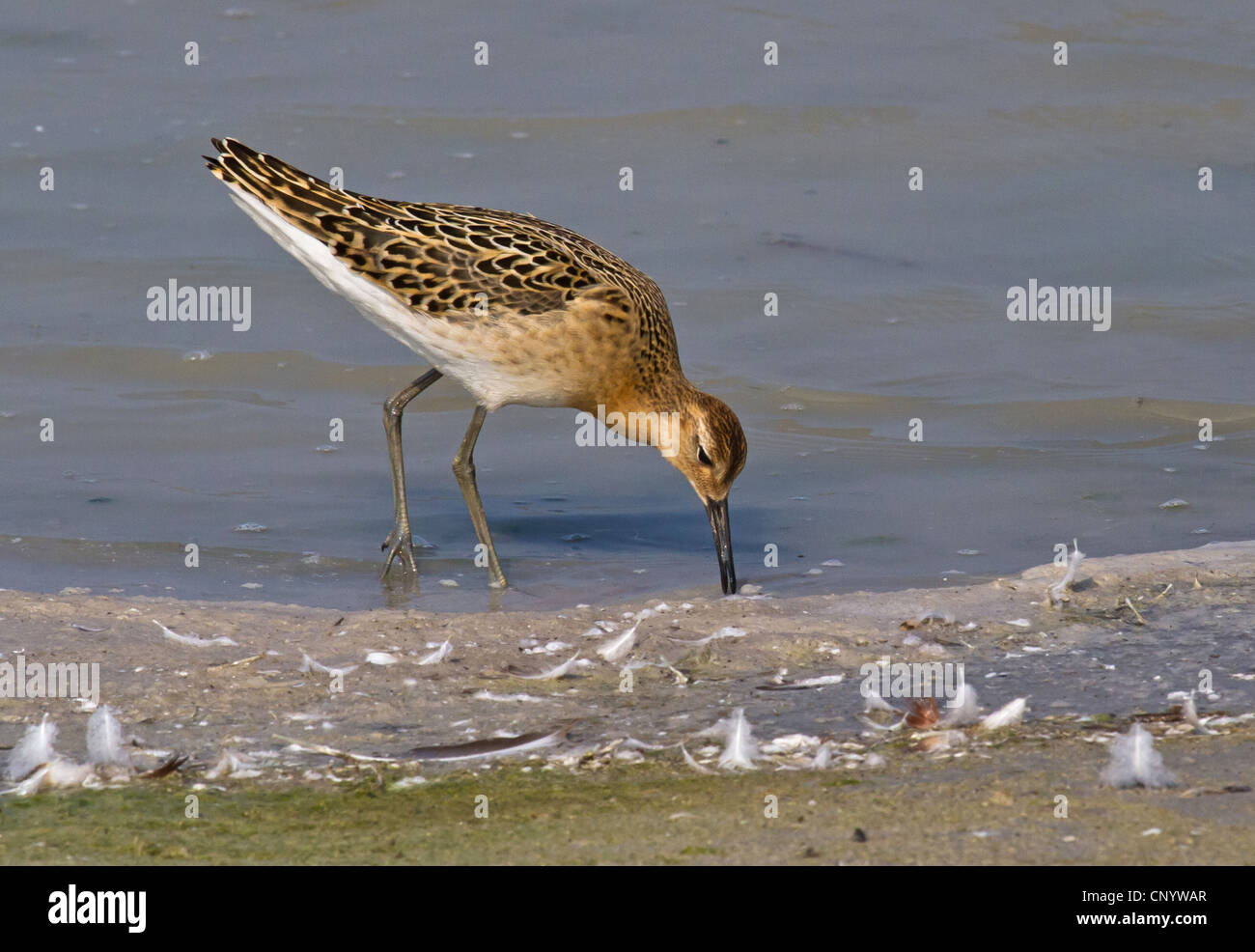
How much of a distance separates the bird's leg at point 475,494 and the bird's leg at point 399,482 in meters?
0.29

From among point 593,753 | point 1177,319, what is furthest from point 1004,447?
point 593,753

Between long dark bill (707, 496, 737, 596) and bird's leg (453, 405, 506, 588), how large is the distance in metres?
1.00

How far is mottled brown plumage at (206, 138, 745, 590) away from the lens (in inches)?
285

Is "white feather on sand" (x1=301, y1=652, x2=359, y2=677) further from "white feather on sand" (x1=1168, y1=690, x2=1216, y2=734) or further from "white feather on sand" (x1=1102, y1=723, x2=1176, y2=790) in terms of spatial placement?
"white feather on sand" (x1=1168, y1=690, x2=1216, y2=734)

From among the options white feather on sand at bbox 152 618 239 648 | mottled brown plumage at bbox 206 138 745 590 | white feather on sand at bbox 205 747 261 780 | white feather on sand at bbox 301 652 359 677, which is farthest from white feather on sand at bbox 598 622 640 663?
mottled brown plumage at bbox 206 138 745 590

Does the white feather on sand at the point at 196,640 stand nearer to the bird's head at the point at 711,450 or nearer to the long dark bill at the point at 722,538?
the long dark bill at the point at 722,538

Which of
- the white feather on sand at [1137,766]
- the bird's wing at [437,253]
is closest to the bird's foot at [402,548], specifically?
the bird's wing at [437,253]

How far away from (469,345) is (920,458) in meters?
2.81

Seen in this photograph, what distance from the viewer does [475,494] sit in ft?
24.9

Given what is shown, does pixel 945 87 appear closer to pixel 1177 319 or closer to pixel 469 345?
pixel 1177 319

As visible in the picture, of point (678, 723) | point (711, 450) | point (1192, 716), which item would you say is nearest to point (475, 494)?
point (711, 450)

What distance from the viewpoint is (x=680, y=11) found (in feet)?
47.7

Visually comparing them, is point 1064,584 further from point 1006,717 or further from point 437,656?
point 437,656

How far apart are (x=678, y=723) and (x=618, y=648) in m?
0.78
